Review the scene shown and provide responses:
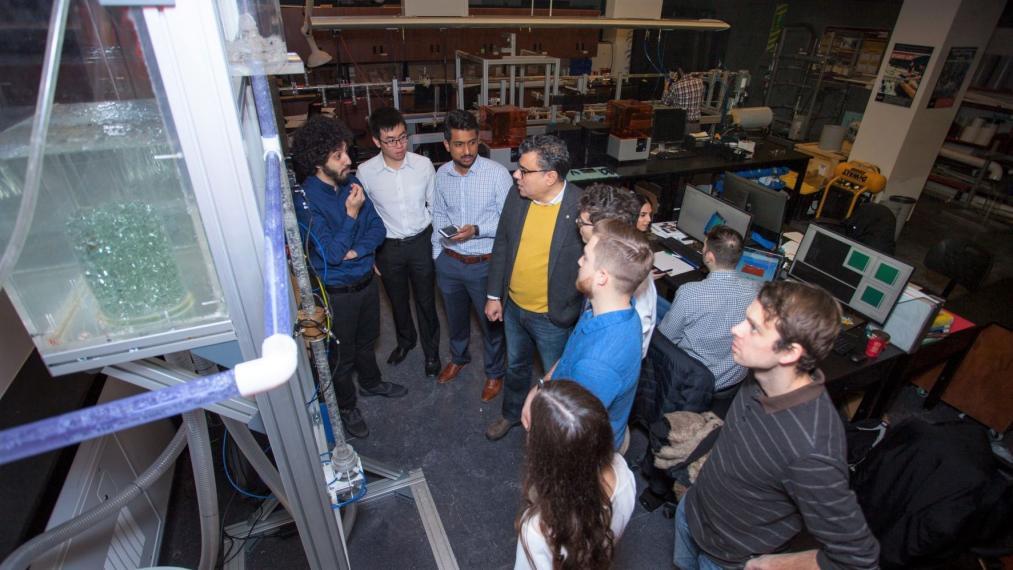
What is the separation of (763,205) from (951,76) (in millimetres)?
3302

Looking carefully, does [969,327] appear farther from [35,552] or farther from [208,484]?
[35,552]

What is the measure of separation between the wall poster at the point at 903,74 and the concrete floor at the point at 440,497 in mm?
3392

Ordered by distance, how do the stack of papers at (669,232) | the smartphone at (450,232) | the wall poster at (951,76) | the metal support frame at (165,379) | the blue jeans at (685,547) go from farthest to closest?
1. the wall poster at (951,76)
2. the stack of papers at (669,232)
3. the smartphone at (450,232)
4. the blue jeans at (685,547)
5. the metal support frame at (165,379)

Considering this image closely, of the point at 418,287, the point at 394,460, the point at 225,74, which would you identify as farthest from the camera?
the point at 418,287

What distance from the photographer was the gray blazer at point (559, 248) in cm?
225

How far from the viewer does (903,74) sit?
4.96m

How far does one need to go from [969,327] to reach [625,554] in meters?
2.25

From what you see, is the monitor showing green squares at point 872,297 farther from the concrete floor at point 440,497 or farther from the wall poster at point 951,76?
the wall poster at point 951,76

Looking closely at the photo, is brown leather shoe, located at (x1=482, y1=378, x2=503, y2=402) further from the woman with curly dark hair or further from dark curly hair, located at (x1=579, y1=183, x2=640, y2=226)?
the woman with curly dark hair

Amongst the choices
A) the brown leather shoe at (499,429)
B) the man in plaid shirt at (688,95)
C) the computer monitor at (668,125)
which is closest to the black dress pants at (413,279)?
the brown leather shoe at (499,429)

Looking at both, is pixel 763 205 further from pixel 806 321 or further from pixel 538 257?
pixel 806 321

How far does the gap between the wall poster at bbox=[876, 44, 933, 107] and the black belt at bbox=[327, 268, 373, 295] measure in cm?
555

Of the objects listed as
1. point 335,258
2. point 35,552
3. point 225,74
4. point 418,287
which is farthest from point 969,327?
point 35,552

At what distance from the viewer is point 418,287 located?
2926 mm
